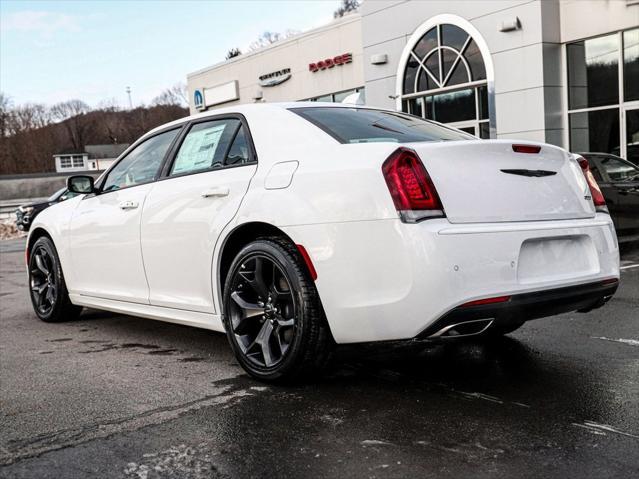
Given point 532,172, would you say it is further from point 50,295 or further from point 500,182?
point 50,295

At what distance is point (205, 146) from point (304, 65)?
2264 centimetres

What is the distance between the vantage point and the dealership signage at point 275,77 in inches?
1085

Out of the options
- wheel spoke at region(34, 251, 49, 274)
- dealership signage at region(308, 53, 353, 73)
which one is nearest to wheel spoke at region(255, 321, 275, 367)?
wheel spoke at region(34, 251, 49, 274)

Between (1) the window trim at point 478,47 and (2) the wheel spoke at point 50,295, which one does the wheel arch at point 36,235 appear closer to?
(2) the wheel spoke at point 50,295

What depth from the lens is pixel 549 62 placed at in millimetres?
16672

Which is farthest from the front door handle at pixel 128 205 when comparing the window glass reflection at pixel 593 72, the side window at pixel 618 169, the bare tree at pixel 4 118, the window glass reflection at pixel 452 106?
the bare tree at pixel 4 118

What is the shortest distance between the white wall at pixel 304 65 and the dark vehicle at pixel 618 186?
14.4 meters

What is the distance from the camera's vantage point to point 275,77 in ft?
92.5

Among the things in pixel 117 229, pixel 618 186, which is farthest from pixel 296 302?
pixel 618 186

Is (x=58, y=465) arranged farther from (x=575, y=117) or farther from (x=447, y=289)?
(x=575, y=117)

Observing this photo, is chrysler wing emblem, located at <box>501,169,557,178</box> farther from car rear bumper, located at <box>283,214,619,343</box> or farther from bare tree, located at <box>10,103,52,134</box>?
bare tree, located at <box>10,103,52,134</box>

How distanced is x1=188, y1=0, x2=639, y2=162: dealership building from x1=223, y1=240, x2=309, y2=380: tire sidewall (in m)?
13.8

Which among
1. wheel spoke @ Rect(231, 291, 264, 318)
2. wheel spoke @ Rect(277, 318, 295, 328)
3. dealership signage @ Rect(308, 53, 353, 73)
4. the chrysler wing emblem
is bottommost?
wheel spoke @ Rect(277, 318, 295, 328)

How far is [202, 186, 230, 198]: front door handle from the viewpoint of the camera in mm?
4164
